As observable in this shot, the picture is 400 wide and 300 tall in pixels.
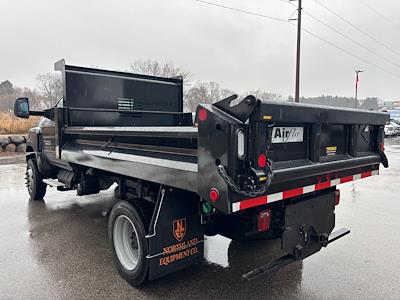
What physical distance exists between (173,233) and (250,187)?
1138 mm

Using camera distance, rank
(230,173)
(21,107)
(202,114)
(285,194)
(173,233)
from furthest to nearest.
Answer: (21,107), (173,233), (285,194), (202,114), (230,173)

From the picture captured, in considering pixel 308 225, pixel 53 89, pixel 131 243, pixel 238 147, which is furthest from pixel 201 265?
pixel 53 89

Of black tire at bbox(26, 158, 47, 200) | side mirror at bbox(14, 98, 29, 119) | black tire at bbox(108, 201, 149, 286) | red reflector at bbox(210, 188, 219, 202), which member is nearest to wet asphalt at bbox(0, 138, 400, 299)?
black tire at bbox(108, 201, 149, 286)

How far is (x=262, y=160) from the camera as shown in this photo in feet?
7.76

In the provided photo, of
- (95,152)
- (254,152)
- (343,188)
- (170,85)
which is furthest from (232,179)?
(343,188)

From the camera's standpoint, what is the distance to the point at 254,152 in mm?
2328

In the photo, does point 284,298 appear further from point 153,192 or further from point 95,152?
point 95,152

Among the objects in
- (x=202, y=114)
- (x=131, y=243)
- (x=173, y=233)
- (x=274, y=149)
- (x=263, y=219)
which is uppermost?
(x=202, y=114)

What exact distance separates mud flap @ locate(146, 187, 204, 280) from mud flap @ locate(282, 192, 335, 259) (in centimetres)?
84

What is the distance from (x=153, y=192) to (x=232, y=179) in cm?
145

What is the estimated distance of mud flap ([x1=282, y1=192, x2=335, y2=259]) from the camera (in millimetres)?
2996

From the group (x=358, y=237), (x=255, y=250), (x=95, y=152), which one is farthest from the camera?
(x=358, y=237)

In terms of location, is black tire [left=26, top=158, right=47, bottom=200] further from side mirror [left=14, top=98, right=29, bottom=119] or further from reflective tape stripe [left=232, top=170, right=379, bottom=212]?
reflective tape stripe [left=232, top=170, right=379, bottom=212]

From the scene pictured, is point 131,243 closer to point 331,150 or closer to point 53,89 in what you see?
point 331,150
